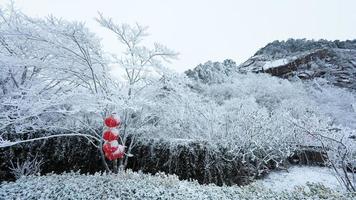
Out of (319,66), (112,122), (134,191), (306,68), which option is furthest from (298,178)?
(319,66)

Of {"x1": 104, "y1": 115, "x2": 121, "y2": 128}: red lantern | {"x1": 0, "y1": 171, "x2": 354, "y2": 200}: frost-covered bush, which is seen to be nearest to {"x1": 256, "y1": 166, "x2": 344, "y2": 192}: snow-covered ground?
{"x1": 0, "y1": 171, "x2": 354, "y2": 200}: frost-covered bush

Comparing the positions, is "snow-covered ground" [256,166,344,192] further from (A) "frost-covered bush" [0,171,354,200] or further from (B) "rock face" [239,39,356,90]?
(B) "rock face" [239,39,356,90]

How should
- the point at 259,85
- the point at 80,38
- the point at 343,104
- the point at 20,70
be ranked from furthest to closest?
the point at 259,85, the point at 343,104, the point at 20,70, the point at 80,38

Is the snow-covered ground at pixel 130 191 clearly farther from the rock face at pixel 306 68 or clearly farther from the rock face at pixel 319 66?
the rock face at pixel 319 66

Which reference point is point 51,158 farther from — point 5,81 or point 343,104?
point 343,104

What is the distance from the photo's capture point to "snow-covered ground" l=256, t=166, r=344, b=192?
595 cm

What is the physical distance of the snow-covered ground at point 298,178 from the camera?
5.95m

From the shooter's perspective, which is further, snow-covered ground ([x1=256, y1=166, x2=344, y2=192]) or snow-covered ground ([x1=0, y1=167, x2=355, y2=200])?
snow-covered ground ([x1=256, y1=166, x2=344, y2=192])

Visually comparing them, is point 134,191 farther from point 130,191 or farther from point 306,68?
point 306,68

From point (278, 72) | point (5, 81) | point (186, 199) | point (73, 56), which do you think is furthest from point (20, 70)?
point (278, 72)

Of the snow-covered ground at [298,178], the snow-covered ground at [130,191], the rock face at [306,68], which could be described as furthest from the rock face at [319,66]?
the snow-covered ground at [130,191]

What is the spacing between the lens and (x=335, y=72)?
16859 millimetres

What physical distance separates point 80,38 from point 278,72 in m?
16.5

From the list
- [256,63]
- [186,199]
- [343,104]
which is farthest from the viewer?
[256,63]
